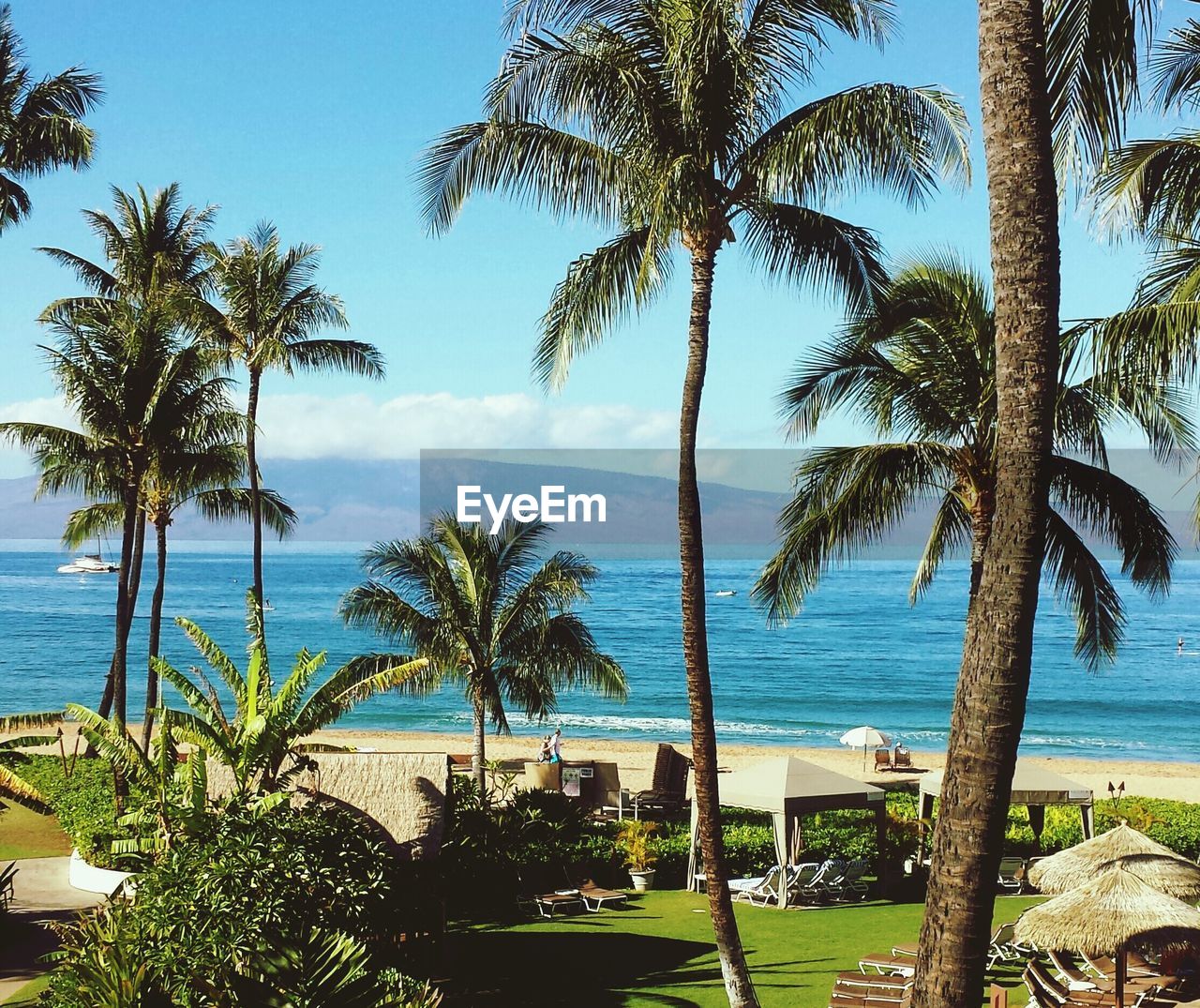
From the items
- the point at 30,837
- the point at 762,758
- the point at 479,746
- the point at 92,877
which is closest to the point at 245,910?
the point at 92,877

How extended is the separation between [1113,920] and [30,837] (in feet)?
52.3

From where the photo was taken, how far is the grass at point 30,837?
1833 centimetres

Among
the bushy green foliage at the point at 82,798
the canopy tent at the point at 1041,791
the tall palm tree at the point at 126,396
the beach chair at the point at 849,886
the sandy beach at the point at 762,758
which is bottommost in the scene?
the sandy beach at the point at 762,758

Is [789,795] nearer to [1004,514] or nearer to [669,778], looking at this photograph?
[669,778]

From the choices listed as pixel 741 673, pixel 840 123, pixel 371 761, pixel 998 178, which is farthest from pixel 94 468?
pixel 741 673

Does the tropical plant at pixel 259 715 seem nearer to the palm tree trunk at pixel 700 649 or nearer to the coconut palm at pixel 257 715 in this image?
the coconut palm at pixel 257 715

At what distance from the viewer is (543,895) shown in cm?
1625

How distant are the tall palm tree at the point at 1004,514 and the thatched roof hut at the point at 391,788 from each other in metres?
8.06

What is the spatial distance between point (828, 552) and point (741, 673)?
62929 millimetres

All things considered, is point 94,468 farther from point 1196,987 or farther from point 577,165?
point 1196,987

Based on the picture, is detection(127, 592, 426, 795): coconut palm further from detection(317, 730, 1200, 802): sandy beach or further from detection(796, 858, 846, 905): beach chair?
detection(317, 730, 1200, 802): sandy beach

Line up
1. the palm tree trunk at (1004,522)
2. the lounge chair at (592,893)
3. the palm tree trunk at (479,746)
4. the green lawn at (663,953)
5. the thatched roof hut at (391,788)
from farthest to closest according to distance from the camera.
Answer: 1. the palm tree trunk at (479,746)
2. the lounge chair at (592,893)
3. the thatched roof hut at (391,788)
4. the green lawn at (663,953)
5. the palm tree trunk at (1004,522)

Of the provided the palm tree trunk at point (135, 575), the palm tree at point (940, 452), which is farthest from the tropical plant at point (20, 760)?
the palm tree trunk at point (135, 575)

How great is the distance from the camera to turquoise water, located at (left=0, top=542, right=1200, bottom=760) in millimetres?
59688
